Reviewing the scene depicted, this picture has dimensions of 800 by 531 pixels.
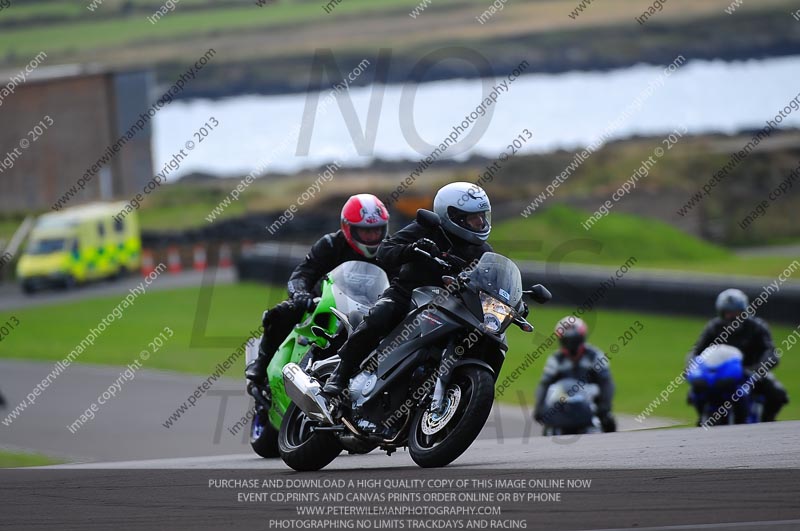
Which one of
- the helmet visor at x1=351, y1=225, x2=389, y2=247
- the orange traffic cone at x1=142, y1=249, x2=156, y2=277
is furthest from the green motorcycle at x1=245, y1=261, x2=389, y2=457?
the orange traffic cone at x1=142, y1=249, x2=156, y2=277

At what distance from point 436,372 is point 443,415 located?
292mm

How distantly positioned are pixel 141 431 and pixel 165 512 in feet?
34.3

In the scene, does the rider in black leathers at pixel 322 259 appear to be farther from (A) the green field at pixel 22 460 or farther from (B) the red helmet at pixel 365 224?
(A) the green field at pixel 22 460

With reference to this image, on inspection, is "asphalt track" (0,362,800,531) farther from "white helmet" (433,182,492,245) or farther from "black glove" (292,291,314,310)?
"white helmet" (433,182,492,245)

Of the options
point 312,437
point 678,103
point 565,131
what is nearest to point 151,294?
point 312,437

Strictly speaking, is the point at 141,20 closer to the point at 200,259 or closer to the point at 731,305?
the point at 200,259

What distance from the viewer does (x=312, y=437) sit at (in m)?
9.11

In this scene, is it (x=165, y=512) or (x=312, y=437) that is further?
(x=312, y=437)

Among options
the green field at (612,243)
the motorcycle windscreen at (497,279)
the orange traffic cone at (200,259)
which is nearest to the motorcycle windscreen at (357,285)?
the motorcycle windscreen at (497,279)

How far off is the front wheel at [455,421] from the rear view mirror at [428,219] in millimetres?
842

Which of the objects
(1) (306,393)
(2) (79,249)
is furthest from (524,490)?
(2) (79,249)

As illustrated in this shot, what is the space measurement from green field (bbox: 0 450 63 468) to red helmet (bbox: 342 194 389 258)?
6.18 metres

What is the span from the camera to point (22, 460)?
1532 centimetres

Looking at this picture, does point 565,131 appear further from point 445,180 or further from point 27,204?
point 27,204
